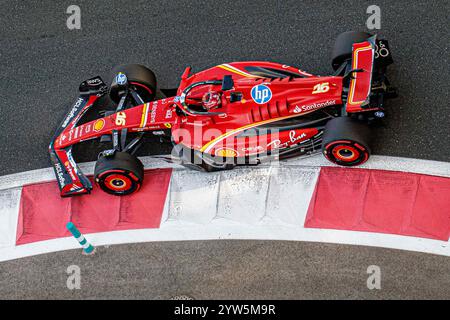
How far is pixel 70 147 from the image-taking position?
674 cm

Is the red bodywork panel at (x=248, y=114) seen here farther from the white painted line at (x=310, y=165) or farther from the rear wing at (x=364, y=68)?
the white painted line at (x=310, y=165)

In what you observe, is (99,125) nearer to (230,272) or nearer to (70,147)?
(70,147)

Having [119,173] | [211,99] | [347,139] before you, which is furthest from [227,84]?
[119,173]

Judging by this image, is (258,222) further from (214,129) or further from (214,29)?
(214,29)

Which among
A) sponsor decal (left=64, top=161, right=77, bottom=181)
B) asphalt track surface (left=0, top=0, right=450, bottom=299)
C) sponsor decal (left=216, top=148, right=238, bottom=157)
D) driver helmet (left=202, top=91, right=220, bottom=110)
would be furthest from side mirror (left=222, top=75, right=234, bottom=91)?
sponsor decal (left=64, top=161, right=77, bottom=181)

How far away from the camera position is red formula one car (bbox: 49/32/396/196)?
5.79 meters

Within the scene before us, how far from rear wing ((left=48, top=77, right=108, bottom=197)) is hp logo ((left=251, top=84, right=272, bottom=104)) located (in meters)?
2.35

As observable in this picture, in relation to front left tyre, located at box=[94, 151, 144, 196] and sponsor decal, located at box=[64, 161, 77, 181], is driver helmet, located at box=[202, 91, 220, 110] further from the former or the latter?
sponsor decal, located at box=[64, 161, 77, 181]

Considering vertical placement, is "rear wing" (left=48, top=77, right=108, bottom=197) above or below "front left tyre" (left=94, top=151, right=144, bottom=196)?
above

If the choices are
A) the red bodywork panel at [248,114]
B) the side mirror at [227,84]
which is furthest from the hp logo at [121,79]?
the side mirror at [227,84]

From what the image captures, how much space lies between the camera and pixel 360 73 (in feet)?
19.0

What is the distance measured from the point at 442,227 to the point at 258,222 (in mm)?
2098

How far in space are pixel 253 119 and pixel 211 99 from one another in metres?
0.56

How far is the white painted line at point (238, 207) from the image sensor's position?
6176 millimetres
